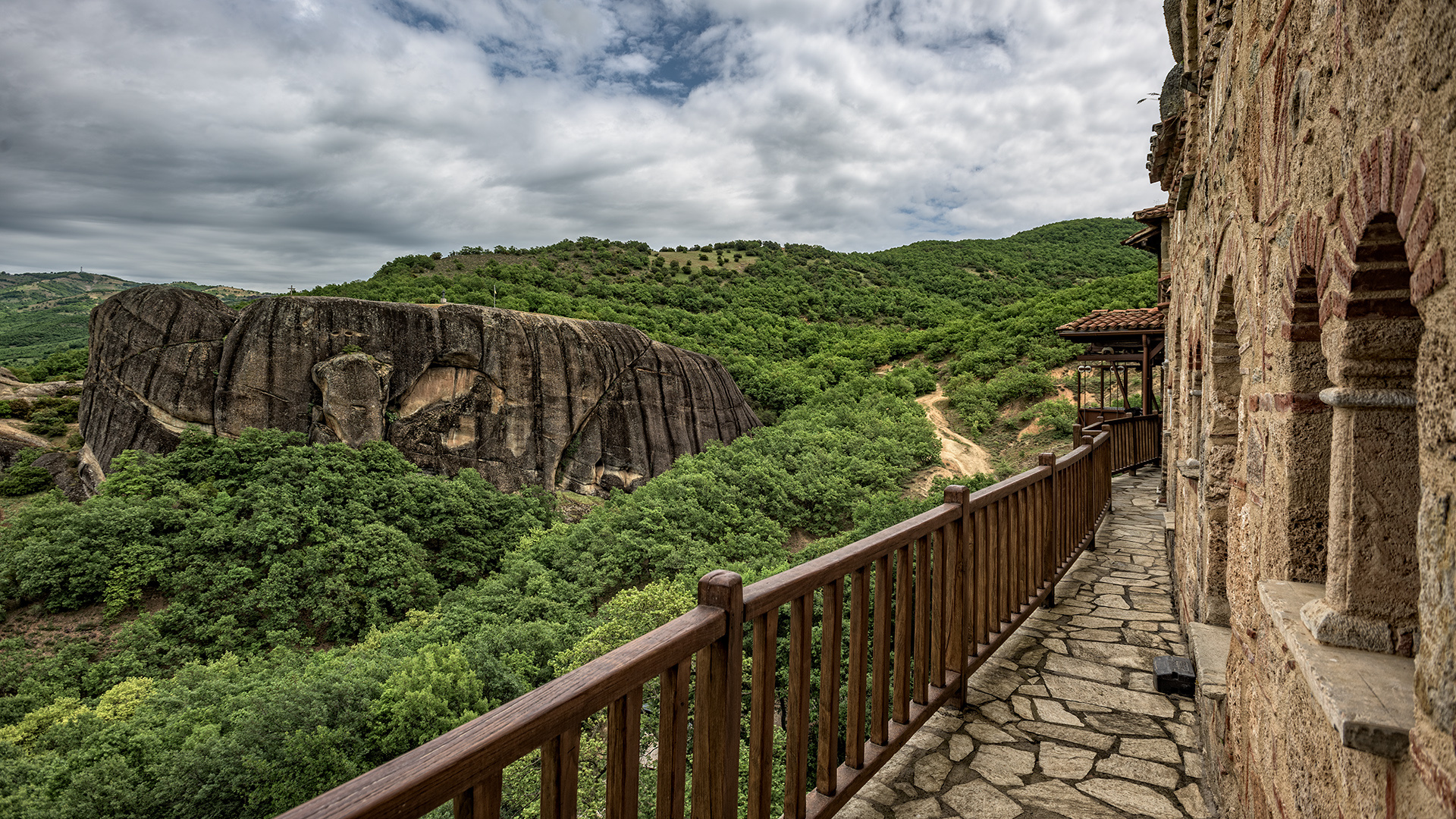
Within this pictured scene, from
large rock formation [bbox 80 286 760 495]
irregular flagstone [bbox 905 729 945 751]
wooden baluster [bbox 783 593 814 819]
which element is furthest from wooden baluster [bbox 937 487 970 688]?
large rock formation [bbox 80 286 760 495]

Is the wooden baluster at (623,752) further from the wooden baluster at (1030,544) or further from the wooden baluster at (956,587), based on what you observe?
the wooden baluster at (1030,544)

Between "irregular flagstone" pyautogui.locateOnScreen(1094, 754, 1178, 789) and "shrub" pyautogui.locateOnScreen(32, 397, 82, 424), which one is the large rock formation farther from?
"irregular flagstone" pyautogui.locateOnScreen(1094, 754, 1178, 789)

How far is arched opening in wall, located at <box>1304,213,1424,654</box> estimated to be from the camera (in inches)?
55.6

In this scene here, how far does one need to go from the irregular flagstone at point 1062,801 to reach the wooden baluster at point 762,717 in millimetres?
1309

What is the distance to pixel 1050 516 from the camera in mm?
4555

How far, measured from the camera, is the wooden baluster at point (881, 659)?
239cm

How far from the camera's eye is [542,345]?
51.3ft

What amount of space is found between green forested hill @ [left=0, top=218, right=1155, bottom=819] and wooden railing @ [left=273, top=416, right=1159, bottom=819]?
8.10 feet

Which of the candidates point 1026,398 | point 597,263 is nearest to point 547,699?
point 1026,398

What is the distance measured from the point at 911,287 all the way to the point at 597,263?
62.8 ft

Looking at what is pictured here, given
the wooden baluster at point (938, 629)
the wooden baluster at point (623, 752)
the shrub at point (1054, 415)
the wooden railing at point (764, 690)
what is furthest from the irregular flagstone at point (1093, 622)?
the shrub at point (1054, 415)

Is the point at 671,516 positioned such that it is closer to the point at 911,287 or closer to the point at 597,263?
the point at 597,263

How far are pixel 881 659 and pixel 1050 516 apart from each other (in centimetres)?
267

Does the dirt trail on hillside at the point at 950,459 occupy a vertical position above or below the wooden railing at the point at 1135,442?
below
